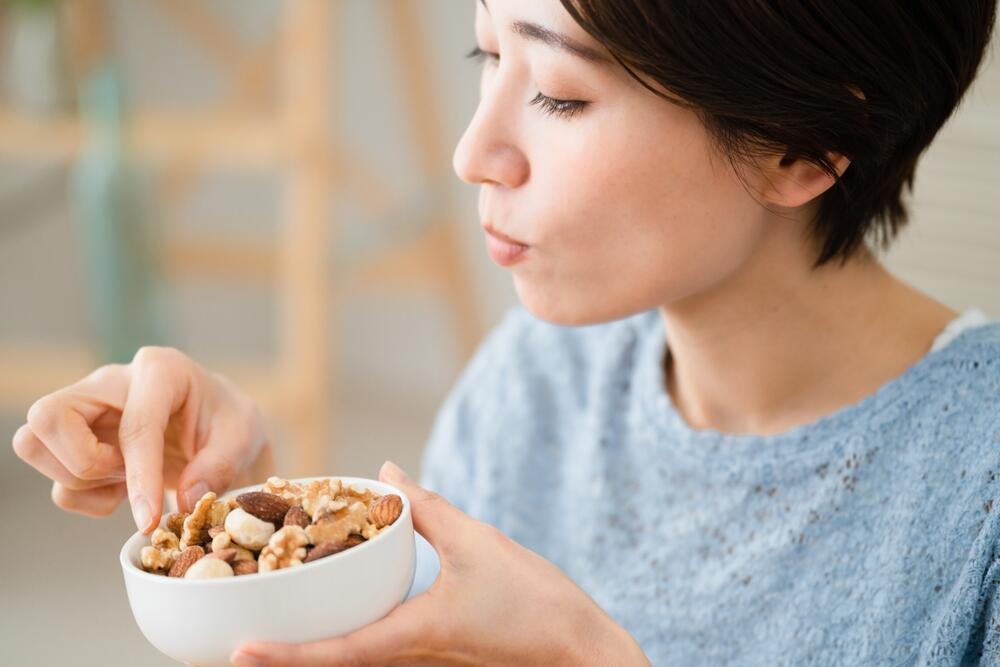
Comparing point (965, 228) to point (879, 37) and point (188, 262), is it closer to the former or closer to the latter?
point (879, 37)

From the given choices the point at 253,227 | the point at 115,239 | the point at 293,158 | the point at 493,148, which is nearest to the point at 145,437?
the point at 493,148

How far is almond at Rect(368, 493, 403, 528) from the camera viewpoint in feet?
2.34

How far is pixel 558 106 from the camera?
885 millimetres

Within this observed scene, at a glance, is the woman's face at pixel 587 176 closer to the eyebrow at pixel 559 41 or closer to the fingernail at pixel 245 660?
the eyebrow at pixel 559 41

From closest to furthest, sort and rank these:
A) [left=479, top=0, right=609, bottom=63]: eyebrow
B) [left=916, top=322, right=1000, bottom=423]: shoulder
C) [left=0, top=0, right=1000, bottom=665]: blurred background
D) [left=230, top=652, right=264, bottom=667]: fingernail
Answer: [left=230, top=652, right=264, bottom=667]: fingernail, [left=479, top=0, right=609, bottom=63]: eyebrow, [left=916, top=322, right=1000, bottom=423]: shoulder, [left=0, top=0, right=1000, bottom=665]: blurred background

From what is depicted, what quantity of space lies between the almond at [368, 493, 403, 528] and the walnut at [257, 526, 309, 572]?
0.17ft

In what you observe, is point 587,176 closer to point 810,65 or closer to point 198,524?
point 810,65

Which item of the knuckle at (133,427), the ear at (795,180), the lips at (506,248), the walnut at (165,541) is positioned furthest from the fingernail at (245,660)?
the ear at (795,180)

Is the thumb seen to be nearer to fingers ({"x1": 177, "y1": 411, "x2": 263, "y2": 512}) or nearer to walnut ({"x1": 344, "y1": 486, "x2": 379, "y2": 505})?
walnut ({"x1": 344, "y1": 486, "x2": 379, "y2": 505})

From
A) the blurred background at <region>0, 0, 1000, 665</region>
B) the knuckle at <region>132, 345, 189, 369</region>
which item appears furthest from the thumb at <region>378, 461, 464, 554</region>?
the blurred background at <region>0, 0, 1000, 665</region>

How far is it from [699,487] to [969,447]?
0.82ft

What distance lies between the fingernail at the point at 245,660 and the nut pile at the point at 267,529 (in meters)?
0.05

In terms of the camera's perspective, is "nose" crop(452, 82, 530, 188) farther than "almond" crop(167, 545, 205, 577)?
Yes

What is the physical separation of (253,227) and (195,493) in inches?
89.5
